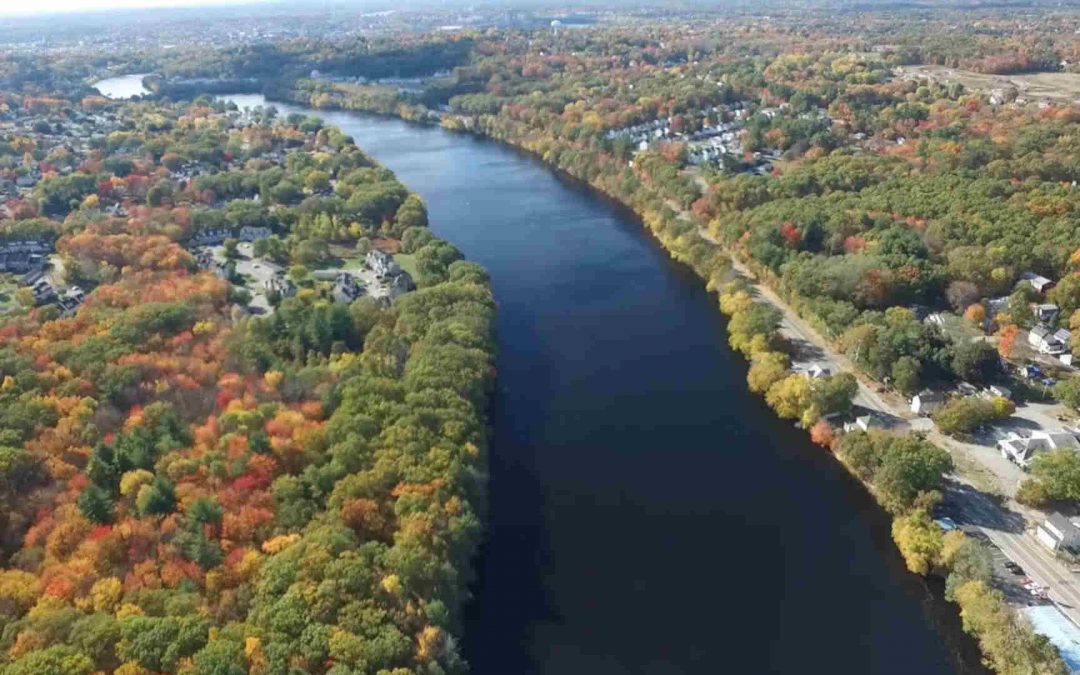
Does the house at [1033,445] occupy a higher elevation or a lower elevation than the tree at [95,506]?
lower

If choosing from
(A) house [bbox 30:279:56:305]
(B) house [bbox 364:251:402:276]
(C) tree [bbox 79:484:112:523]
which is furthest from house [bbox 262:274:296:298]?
(C) tree [bbox 79:484:112:523]

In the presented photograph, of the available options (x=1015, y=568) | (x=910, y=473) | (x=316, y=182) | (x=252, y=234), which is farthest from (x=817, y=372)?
(x=316, y=182)

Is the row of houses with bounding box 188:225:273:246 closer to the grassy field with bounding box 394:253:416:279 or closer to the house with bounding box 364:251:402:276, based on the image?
the house with bounding box 364:251:402:276

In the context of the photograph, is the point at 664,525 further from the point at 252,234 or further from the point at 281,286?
the point at 252,234

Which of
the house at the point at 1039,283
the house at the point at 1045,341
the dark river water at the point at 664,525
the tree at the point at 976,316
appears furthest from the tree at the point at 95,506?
the house at the point at 1039,283

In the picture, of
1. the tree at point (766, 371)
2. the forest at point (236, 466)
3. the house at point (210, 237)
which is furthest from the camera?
the house at point (210, 237)

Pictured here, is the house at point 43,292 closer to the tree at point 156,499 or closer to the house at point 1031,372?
the tree at point 156,499

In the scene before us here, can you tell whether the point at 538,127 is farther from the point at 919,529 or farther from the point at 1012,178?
the point at 919,529
